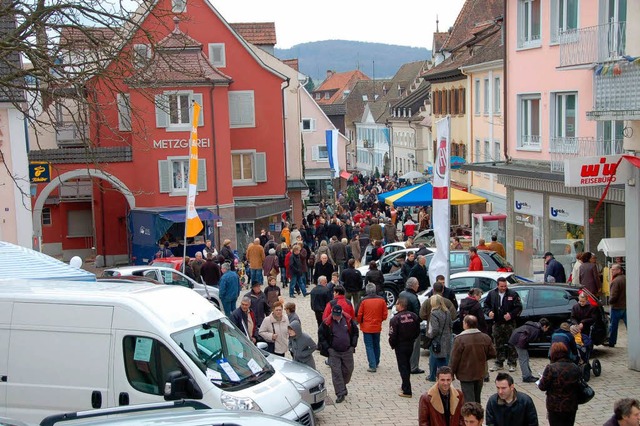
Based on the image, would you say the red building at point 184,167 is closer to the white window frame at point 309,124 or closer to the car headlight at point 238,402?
the white window frame at point 309,124

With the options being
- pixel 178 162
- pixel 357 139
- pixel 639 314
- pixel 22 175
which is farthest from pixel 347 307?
pixel 357 139

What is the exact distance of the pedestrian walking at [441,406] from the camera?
8898 millimetres

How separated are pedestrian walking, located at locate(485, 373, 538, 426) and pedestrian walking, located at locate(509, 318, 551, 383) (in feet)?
17.9

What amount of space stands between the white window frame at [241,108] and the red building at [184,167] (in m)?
0.05

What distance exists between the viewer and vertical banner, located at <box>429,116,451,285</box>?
16641 millimetres

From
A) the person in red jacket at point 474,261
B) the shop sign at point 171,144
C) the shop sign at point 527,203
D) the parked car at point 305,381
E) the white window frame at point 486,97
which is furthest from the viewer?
the white window frame at point 486,97

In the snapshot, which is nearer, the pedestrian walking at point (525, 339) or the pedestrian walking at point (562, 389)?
the pedestrian walking at point (562, 389)

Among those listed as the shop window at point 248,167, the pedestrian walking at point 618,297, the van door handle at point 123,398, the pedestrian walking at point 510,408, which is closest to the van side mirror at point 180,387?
the van door handle at point 123,398

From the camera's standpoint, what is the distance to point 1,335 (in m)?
10.3

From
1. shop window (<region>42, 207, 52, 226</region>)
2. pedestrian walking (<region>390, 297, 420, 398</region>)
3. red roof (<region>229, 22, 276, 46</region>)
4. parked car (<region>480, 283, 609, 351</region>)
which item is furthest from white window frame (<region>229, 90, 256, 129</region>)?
pedestrian walking (<region>390, 297, 420, 398</region>)

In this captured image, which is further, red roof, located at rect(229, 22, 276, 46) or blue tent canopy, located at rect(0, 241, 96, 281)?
red roof, located at rect(229, 22, 276, 46)

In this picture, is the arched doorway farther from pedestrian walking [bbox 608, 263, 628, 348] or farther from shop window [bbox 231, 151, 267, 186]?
pedestrian walking [bbox 608, 263, 628, 348]

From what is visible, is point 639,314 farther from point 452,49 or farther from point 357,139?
point 357,139

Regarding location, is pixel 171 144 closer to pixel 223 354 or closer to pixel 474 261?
pixel 474 261
